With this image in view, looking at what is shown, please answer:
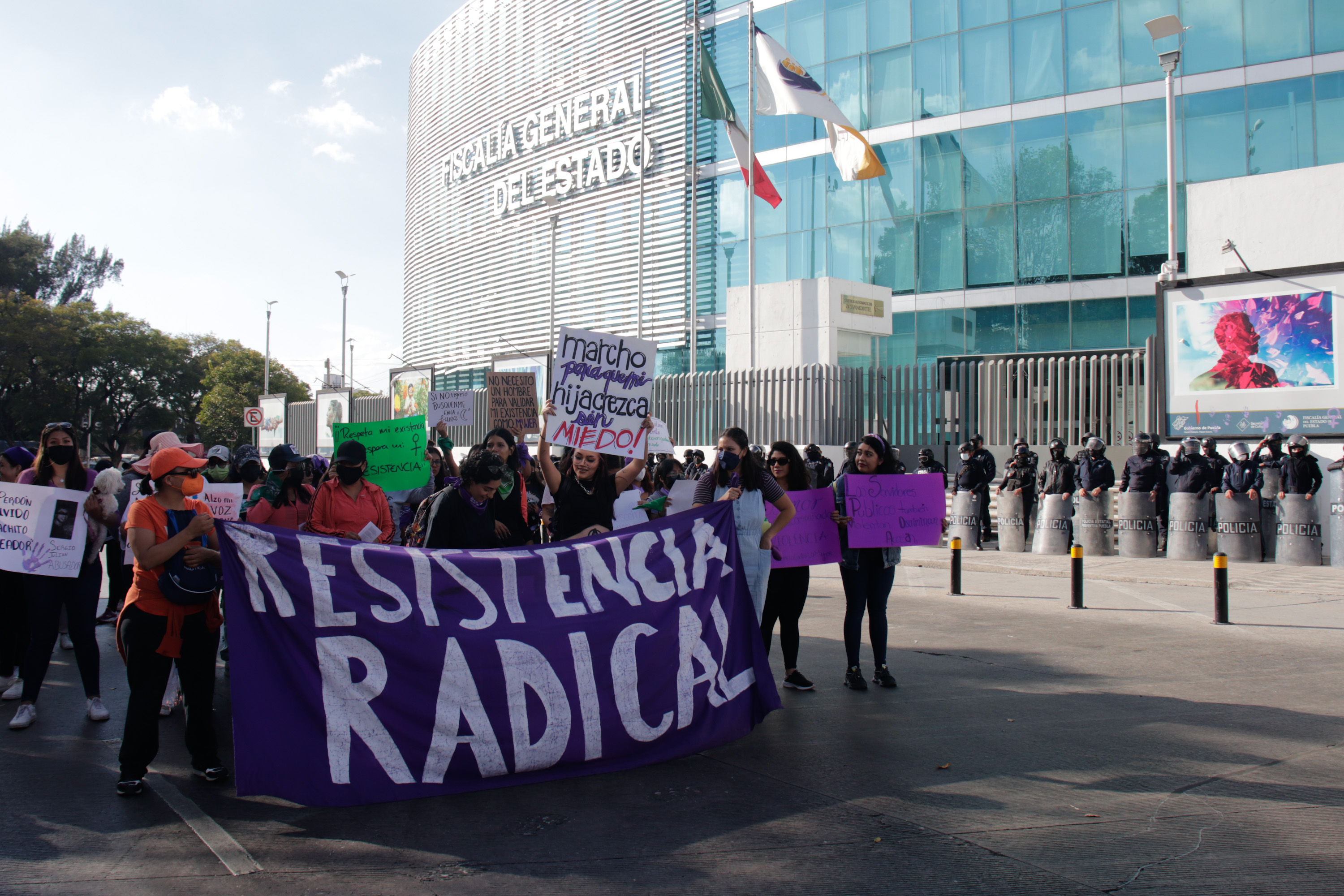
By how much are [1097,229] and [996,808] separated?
29055 millimetres

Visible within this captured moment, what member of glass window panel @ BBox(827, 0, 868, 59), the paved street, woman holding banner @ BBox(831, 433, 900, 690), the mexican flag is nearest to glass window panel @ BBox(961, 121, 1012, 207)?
glass window panel @ BBox(827, 0, 868, 59)

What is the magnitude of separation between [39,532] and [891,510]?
5.73m

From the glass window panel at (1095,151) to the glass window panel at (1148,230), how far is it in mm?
Result: 796

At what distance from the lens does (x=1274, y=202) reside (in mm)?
18266

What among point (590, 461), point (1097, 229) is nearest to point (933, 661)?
point (590, 461)

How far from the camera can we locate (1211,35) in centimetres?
2888

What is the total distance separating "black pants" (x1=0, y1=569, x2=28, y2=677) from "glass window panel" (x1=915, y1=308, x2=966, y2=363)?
29.3 m

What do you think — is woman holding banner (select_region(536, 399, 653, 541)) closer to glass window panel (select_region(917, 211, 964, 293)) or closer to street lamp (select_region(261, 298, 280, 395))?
glass window panel (select_region(917, 211, 964, 293))

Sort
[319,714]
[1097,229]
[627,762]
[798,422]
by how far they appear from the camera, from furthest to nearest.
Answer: [1097,229]
[798,422]
[627,762]
[319,714]

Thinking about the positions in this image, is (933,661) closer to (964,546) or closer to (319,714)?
(319,714)

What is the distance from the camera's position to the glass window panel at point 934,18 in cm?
3288

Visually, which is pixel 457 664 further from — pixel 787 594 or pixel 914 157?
pixel 914 157

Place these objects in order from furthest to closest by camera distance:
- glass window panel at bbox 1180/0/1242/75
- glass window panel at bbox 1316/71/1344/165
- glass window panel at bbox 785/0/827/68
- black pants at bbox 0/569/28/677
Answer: glass window panel at bbox 785/0/827/68 → glass window panel at bbox 1180/0/1242/75 → glass window panel at bbox 1316/71/1344/165 → black pants at bbox 0/569/28/677

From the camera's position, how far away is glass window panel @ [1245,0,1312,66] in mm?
27562
